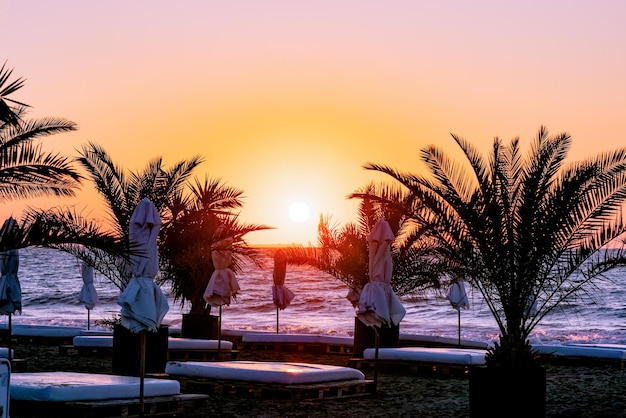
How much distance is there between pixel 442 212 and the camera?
12695 mm

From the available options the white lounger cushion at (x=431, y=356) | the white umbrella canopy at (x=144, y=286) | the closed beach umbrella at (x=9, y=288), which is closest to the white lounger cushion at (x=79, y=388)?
the white umbrella canopy at (x=144, y=286)

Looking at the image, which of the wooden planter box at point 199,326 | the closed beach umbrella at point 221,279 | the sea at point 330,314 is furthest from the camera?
the sea at point 330,314

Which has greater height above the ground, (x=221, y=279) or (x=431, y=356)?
(x=221, y=279)

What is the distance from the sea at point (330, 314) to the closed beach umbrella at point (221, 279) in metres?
13.4

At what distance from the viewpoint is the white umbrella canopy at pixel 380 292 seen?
A: 14617 millimetres

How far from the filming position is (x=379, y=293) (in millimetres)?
14836

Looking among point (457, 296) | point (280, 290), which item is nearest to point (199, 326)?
point (280, 290)

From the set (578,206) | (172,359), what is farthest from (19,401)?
(172,359)

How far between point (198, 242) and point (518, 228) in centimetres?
855

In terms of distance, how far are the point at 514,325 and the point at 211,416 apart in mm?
3735

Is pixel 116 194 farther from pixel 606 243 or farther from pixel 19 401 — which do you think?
pixel 606 243

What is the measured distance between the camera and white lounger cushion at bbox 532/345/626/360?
737 inches

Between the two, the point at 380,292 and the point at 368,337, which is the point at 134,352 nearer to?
the point at 380,292

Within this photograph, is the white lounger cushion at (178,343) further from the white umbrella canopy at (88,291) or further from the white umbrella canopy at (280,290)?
the white umbrella canopy at (88,291)
